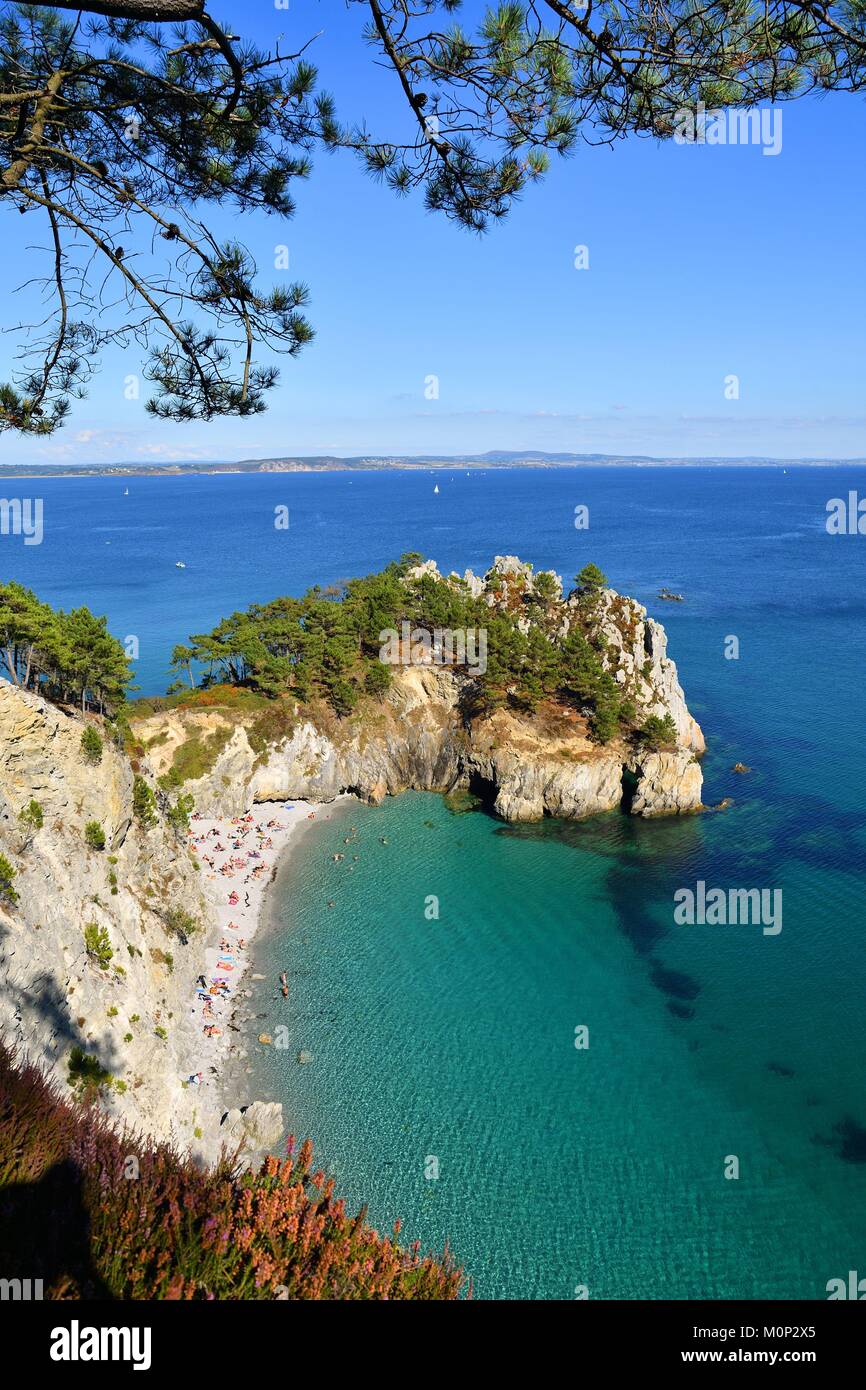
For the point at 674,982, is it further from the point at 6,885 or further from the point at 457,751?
the point at 6,885

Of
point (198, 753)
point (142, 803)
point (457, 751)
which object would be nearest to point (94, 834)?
point (142, 803)

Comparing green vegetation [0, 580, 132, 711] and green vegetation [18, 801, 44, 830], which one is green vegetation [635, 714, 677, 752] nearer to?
green vegetation [0, 580, 132, 711]

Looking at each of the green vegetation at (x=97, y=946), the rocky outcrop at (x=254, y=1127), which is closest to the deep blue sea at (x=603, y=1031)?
the rocky outcrop at (x=254, y=1127)

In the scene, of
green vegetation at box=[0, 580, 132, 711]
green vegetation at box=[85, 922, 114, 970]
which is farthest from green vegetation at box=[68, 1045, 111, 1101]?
green vegetation at box=[0, 580, 132, 711]

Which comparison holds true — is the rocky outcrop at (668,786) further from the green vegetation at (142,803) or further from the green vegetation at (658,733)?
the green vegetation at (142,803)
